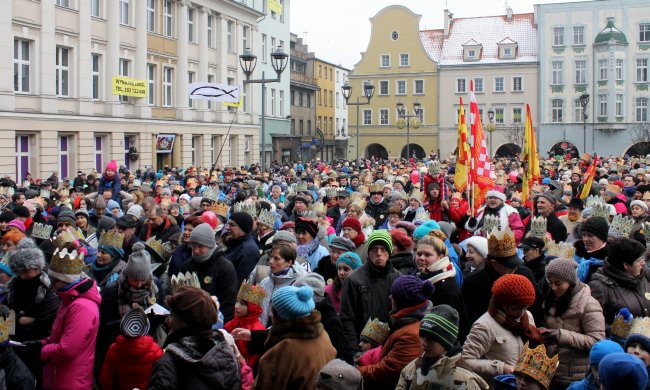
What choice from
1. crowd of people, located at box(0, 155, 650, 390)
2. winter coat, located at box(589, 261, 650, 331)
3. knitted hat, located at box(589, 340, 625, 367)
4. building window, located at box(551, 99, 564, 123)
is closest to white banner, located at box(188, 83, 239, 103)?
crowd of people, located at box(0, 155, 650, 390)

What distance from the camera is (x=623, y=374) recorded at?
3.36 m

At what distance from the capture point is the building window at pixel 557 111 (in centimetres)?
6512

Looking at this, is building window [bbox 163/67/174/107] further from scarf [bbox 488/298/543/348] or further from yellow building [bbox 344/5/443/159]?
scarf [bbox 488/298/543/348]

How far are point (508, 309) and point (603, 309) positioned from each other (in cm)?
126

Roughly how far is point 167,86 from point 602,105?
40695 mm

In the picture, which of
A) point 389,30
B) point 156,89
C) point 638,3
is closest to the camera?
point 156,89

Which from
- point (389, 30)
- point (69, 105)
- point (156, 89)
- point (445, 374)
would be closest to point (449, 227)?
point (445, 374)

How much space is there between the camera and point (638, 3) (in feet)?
208

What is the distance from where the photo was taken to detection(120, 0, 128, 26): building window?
115ft

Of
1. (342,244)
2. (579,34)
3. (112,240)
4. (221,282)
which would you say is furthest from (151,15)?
(579,34)

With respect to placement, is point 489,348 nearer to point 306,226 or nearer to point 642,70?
point 306,226

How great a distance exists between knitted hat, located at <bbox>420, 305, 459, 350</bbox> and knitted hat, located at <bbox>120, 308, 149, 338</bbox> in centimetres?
178

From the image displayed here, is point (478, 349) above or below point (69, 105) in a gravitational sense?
below

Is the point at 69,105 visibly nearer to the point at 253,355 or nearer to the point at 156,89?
the point at 156,89
